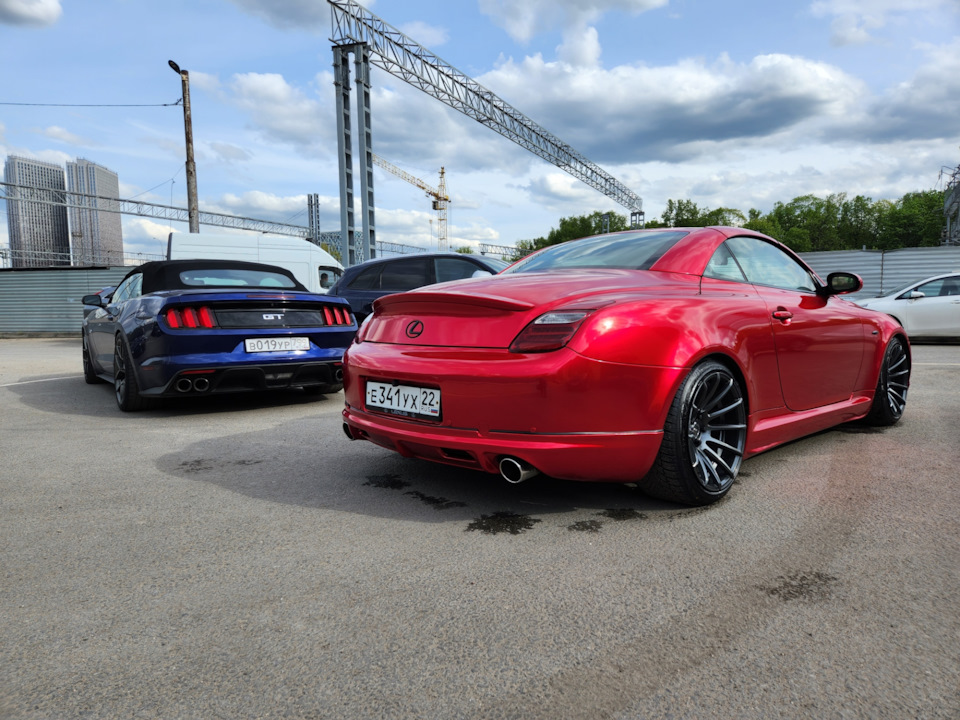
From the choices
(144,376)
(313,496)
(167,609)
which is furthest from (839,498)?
(144,376)

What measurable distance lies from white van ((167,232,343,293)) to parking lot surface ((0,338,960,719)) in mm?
12233

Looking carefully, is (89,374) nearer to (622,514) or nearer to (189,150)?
(622,514)

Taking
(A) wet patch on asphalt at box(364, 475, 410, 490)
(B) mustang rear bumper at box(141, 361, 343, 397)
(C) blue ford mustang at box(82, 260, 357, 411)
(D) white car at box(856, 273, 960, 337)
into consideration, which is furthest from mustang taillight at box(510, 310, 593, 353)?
(D) white car at box(856, 273, 960, 337)

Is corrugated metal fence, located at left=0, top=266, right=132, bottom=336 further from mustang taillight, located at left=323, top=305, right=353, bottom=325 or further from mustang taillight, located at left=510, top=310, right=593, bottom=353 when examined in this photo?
mustang taillight, located at left=510, top=310, right=593, bottom=353

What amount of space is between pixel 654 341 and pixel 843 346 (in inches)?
74.7

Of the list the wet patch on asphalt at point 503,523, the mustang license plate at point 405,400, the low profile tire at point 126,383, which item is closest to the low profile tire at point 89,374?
the low profile tire at point 126,383

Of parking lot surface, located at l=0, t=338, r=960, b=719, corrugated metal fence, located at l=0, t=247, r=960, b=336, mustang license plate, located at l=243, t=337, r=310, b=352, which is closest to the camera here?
parking lot surface, located at l=0, t=338, r=960, b=719

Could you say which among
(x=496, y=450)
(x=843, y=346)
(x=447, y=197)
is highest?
(x=447, y=197)

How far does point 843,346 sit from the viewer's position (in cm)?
397

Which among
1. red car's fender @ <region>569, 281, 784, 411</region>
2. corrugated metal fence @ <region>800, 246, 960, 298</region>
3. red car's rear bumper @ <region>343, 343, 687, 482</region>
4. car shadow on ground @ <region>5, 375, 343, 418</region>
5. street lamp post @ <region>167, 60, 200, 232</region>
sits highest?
street lamp post @ <region>167, 60, 200, 232</region>

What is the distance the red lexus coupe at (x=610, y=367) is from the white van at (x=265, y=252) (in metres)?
12.2

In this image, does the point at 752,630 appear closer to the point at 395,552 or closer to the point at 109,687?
the point at 395,552

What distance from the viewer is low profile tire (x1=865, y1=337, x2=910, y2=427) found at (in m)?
4.56

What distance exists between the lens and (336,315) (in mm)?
6023
